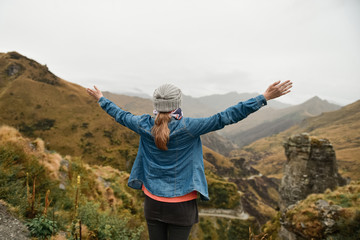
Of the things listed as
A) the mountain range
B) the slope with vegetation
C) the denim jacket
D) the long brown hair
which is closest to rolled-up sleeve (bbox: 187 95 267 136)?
the denim jacket

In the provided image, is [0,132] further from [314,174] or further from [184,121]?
[314,174]

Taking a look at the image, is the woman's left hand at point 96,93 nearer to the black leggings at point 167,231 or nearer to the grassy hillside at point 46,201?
the grassy hillside at point 46,201

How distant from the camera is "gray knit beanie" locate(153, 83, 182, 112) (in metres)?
2.12

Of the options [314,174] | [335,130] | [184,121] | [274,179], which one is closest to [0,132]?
[184,121]

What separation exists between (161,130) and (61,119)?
71.8 meters

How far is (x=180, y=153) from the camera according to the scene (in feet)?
7.02

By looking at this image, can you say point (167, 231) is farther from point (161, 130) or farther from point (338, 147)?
point (338, 147)

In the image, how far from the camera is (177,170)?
2.17m

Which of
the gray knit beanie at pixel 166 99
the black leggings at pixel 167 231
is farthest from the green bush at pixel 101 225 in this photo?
the gray knit beanie at pixel 166 99

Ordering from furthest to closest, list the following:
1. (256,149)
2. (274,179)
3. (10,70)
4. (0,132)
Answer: (256,149)
(274,179)
(10,70)
(0,132)

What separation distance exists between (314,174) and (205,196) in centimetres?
2309

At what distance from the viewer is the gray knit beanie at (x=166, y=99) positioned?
2121 mm

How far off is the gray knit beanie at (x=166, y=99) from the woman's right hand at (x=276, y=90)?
988 millimetres

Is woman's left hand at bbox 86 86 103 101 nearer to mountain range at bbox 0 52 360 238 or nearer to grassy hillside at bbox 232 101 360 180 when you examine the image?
mountain range at bbox 0 52 360 238
